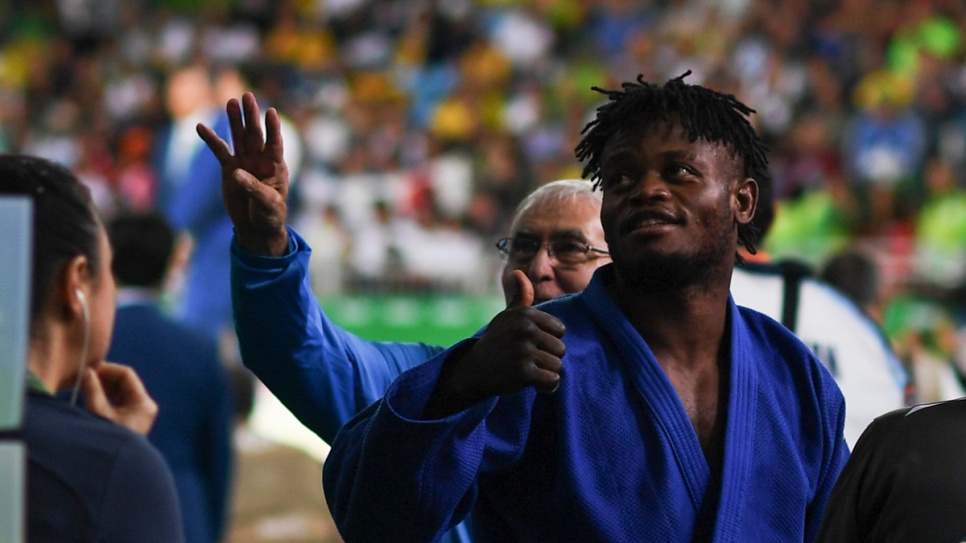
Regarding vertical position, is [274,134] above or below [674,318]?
above

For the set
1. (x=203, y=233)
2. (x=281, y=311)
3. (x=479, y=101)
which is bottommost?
(x=281, y=311)

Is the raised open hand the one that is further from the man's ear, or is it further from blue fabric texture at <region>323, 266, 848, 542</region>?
the man's ear

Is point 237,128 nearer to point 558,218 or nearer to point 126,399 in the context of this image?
point 126,399

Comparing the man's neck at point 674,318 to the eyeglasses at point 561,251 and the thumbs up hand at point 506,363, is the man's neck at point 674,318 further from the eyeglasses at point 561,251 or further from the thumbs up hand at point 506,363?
the eyeglasses at point 561,251

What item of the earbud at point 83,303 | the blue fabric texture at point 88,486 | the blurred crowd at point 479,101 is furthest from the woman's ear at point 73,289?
the blurred crowd at point 479,101

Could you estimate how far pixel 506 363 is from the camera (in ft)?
6.82

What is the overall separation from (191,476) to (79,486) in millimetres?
2780

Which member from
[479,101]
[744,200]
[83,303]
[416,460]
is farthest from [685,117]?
[479,101]

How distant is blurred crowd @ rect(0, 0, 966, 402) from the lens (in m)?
12.5

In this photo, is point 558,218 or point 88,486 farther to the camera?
point 558,218

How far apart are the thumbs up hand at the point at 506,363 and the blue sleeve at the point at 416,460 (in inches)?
0.8

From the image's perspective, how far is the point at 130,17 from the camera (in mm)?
19172

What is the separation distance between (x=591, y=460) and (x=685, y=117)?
600 mm

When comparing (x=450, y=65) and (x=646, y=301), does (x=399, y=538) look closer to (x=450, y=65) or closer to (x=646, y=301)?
(x=646, y=301)
